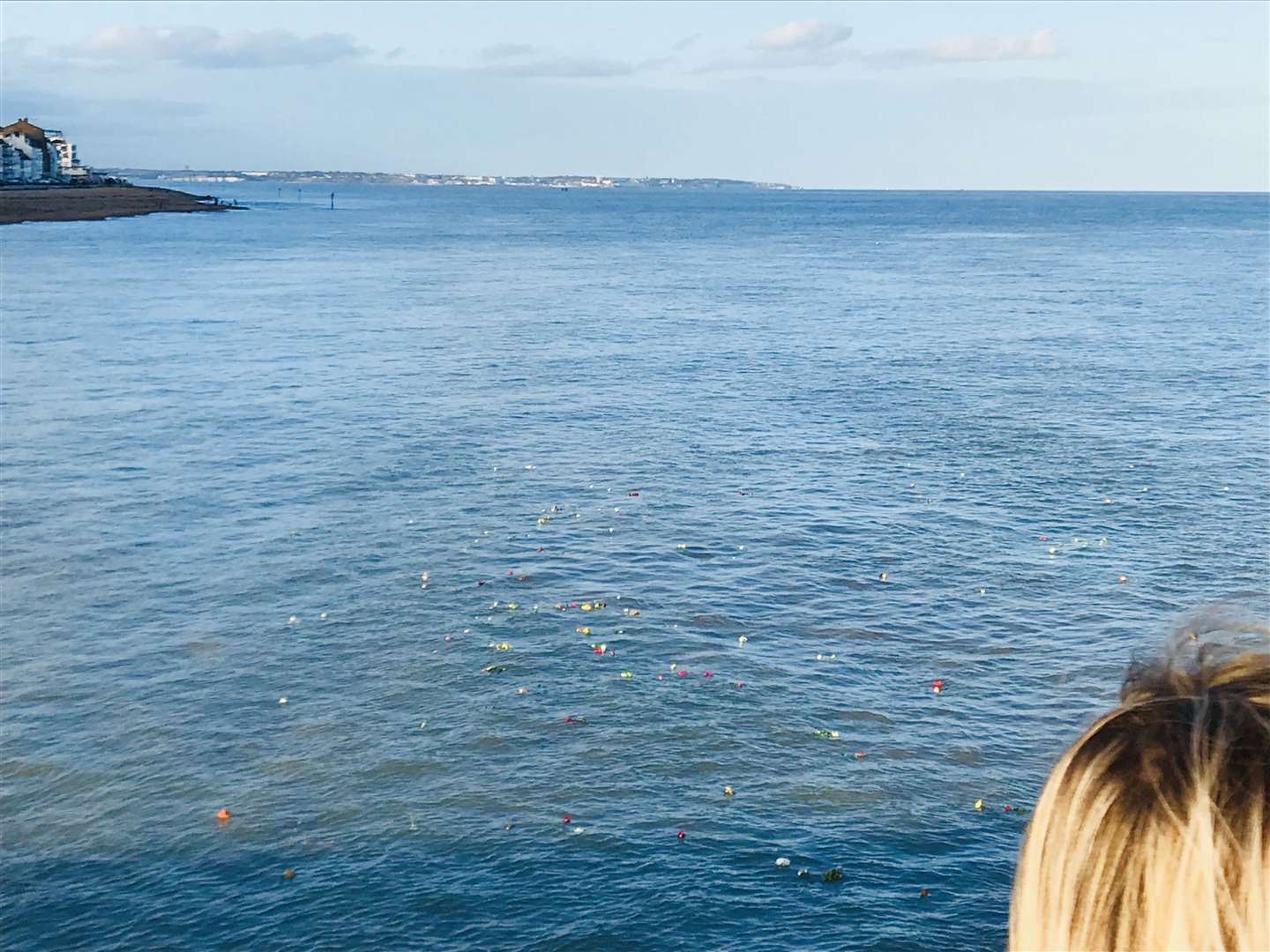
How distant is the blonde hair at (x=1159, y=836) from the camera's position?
5.89ft

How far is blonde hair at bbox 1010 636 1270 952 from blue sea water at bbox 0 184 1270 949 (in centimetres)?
44

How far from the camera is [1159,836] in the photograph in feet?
6.01

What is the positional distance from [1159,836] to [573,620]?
2874 centimetres

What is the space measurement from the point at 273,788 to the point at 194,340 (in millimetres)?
55948

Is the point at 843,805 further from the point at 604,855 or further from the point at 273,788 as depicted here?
the point at 273,788

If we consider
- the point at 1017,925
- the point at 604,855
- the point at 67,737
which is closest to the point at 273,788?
the point at 67,737

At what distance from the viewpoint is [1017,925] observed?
6.39 ft

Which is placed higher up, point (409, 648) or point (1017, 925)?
point (1017, 925)

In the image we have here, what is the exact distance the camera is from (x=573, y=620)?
30328 mm

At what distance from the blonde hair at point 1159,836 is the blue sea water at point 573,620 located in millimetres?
444

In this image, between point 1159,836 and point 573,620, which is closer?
point 1159,836

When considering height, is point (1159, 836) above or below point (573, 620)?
above

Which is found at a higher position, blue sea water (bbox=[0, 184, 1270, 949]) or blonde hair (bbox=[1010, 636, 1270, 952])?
blonde hair (bbox=[1010, 636, 1270, 952])

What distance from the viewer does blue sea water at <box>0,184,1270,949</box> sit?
19.6 m
